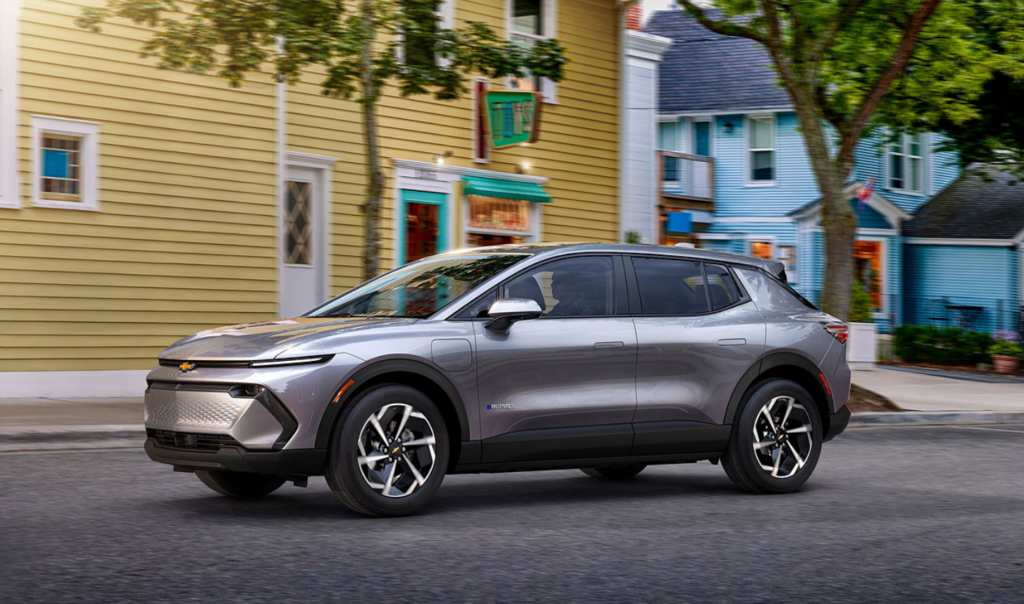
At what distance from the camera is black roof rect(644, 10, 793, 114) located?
36375 millimetres

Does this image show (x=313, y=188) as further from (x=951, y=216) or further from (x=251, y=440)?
(x=951, y=216)

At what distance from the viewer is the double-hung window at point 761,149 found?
36.1 meters

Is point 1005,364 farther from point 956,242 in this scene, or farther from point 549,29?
point 549,29

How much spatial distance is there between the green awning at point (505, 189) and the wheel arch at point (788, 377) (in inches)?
434

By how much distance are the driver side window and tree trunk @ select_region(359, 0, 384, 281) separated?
240 inches

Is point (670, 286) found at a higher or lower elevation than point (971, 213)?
lower

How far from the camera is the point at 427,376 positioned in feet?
23.6

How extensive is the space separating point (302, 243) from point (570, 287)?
406 inches

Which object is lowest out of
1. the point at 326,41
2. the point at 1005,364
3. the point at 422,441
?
the point at 1005,364

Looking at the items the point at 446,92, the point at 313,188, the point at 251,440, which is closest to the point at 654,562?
the point at 251,440

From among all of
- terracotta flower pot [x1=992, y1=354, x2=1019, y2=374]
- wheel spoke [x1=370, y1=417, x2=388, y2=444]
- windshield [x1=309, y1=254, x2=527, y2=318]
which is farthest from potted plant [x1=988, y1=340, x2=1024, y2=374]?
wheel spoke [x1=370, y1=417, x2=388, y2=444]

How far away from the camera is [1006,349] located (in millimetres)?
26922

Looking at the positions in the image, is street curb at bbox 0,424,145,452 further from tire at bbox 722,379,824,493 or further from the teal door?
the teal door

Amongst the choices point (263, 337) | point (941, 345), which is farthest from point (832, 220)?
point (941, 345)
